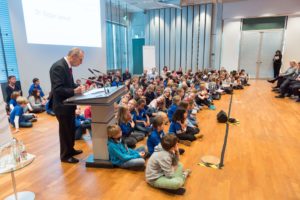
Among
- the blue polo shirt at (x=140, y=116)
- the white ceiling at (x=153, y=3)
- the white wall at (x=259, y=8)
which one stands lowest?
the blue polo shirt at (x=140, y=116)

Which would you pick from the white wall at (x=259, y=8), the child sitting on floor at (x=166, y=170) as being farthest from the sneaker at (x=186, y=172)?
the white wall at (x=259, y=8)

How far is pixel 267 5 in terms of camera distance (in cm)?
1015

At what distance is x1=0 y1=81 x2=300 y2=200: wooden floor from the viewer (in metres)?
2.11

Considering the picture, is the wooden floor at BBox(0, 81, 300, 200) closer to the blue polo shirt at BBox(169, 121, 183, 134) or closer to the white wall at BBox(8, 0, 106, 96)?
the blue polo shirt at BBox(169, 121, 183, 134)

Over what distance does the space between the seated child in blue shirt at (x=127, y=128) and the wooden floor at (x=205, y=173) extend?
0.60m

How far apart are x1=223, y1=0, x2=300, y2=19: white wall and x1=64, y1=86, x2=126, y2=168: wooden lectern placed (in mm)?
10376

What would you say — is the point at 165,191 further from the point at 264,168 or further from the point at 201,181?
the point at 264,168

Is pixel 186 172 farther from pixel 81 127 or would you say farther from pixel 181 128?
pixel 81 127

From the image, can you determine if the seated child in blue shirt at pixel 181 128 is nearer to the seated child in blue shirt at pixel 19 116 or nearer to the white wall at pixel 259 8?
the seated child in blue shirt at pixel 19 116

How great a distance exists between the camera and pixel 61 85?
7.91ft

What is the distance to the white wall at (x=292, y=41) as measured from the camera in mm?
9883

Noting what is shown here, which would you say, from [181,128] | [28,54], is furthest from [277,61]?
[28,54]

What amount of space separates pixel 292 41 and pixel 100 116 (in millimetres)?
11194

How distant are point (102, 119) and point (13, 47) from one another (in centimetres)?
458
